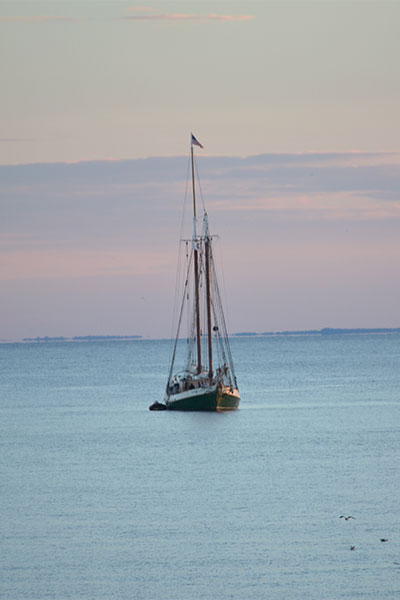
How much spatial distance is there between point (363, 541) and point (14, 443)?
4125 centimetres

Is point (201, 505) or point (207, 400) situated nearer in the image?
point (201, 505)

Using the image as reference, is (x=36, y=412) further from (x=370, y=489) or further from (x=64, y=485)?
(x=370, y=489)


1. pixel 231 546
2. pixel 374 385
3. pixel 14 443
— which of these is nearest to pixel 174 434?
pixel 14 443

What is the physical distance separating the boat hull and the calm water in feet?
4.49

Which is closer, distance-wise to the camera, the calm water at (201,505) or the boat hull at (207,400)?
the calm water at (201,505)

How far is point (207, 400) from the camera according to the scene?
94188 mm

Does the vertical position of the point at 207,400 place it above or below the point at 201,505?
above

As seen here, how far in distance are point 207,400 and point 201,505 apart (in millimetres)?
42731

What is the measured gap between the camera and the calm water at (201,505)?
38.3m

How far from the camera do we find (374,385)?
142875 mm

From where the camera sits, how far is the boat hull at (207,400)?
9388 cm

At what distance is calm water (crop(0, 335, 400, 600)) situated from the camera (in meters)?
38.3

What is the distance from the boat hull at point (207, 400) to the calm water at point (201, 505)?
1370 mm

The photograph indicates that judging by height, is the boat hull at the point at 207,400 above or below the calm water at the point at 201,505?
above
